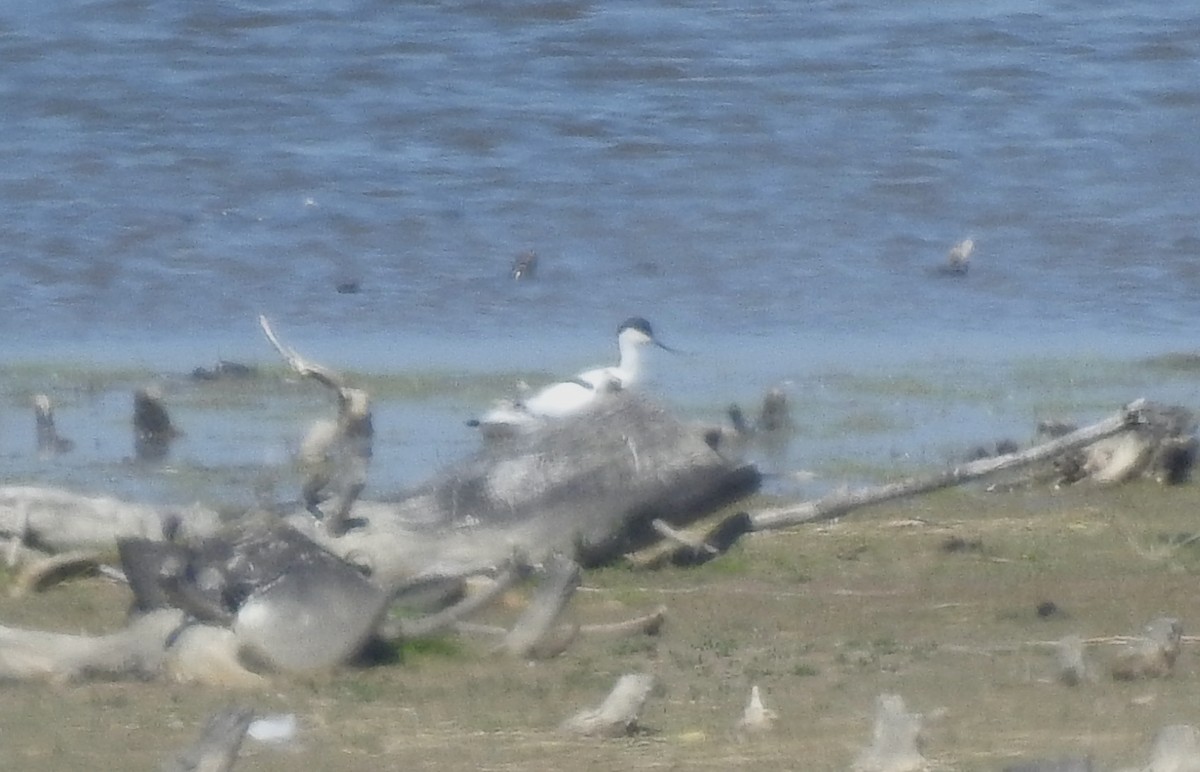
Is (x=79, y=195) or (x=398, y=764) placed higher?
(x=398, y=764)

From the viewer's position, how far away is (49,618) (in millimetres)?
7246

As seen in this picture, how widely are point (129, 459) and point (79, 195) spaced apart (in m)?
7.20

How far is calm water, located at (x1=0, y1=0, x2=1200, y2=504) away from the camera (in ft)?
44.8

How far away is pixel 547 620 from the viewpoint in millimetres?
6504

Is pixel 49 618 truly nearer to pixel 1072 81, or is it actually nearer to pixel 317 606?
pixel 317 606

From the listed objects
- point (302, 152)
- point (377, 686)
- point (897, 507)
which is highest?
point (377, 686)

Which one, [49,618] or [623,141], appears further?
[623,141]

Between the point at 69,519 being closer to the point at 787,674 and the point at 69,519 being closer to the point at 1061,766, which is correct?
the point at 787,674

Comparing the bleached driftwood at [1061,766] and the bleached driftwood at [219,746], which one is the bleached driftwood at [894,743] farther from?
the bleached driftwood at [219,746]

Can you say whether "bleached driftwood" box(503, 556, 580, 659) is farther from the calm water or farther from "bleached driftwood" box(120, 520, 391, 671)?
the calm water

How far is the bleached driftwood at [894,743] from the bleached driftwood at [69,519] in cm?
315

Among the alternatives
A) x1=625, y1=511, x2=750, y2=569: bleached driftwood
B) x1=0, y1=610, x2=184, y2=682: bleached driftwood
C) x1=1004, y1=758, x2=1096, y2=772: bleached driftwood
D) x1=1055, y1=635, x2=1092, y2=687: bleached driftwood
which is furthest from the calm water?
x1=1004, y1=758, x2=1096, y2=772: bleached driftwood

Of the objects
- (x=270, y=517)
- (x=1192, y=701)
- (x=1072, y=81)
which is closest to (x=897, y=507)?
(x=270, y=517)

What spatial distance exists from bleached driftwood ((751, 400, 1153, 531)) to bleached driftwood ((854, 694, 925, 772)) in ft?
9.48
